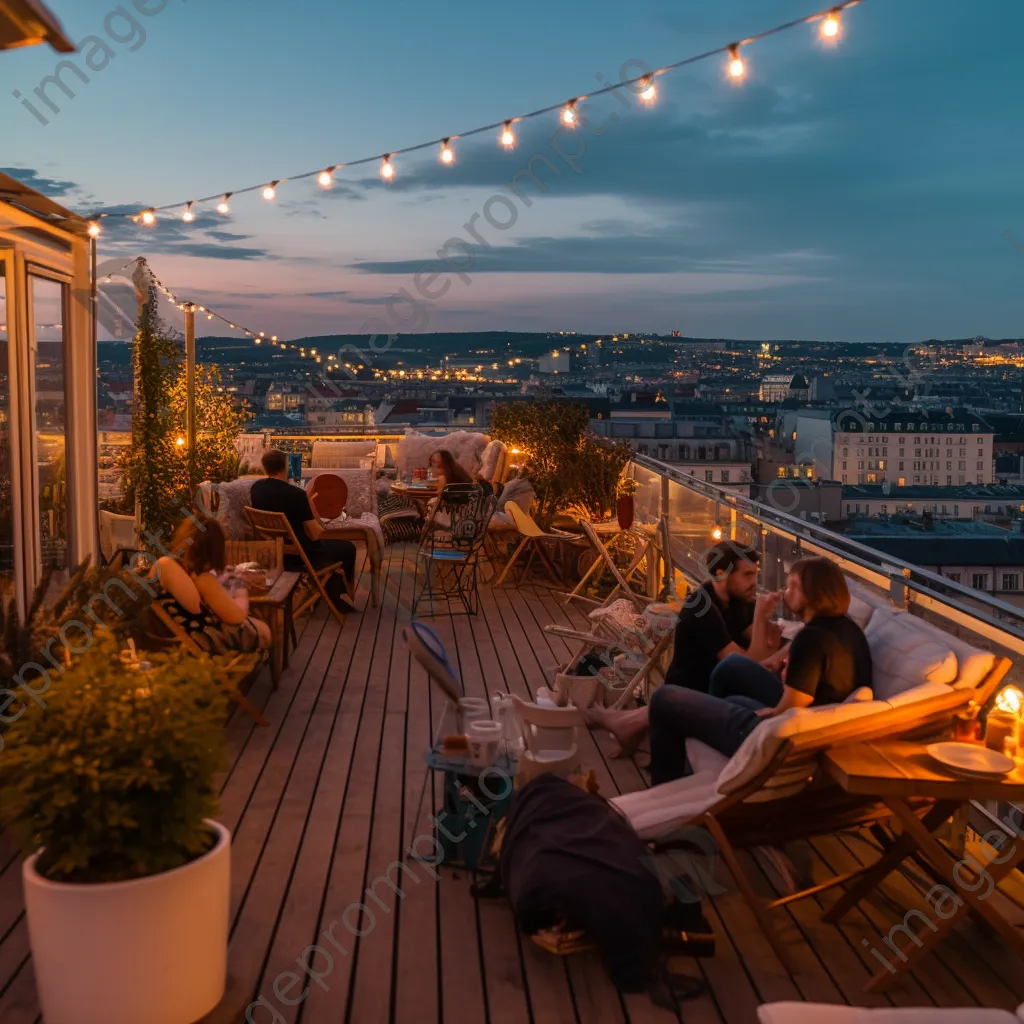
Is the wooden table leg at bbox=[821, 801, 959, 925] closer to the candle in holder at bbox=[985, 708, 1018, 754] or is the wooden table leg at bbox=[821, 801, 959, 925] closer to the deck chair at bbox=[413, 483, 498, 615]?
the candle in holder at bbox=[985, 708, 1018, 754]

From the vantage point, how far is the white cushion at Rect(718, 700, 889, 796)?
2.96 m

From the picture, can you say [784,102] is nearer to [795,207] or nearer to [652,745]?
[652,745]

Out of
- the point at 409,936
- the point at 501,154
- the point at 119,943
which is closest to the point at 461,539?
the point at 501,154

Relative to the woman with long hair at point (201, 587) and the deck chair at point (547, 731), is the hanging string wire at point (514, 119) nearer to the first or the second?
the woman with long hair at point (201, 587)

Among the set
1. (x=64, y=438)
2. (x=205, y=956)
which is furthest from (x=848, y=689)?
(x=64, y=438)

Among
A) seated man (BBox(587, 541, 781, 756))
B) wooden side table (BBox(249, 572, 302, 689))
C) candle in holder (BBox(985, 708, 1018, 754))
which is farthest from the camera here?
wooden side table (BBox(249, 572, 302, 689))

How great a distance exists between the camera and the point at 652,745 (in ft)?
13.8

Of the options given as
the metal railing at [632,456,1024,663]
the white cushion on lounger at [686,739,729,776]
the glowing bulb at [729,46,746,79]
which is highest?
the glowing bulb at [729,46,746,79]

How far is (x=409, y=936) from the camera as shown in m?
3.26

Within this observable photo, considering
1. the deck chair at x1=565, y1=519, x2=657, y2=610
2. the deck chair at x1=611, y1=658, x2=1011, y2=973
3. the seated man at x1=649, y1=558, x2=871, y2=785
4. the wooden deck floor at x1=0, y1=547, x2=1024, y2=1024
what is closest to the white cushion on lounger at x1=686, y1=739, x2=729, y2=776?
the seated man at x1=649, y1=558, x2=871, y2=785

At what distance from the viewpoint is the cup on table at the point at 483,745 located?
3746mm

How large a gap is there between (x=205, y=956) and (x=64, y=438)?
4434 mm

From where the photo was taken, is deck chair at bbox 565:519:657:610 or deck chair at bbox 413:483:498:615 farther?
deck chair at bbox 413:483:498:615

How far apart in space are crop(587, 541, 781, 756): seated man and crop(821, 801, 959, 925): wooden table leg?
115 cm
